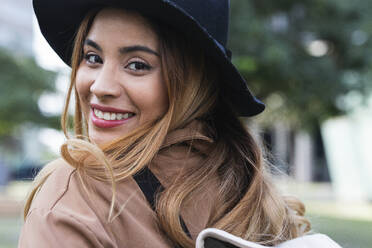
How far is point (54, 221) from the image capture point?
4.50ft

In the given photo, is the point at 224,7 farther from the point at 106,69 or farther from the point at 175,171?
the point at 175,171

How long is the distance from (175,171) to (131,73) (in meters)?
0.34

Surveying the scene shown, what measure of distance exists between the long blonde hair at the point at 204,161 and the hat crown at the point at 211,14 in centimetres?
8

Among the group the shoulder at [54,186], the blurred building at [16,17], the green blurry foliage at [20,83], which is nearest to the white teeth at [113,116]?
the shoulder at [54,186]

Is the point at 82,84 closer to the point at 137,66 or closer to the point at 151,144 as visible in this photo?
the point at 137,66

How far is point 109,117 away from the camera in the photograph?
1745mm

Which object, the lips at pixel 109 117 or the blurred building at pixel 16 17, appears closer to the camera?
the lips at pixel 109 117

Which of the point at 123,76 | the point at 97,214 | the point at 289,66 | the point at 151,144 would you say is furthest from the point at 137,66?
the point at 289,66

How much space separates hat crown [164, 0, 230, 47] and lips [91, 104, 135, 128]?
14.6 inches

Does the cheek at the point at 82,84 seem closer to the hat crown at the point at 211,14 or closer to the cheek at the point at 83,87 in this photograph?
the cheek at the point at 83,87

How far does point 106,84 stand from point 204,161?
0.42 metres

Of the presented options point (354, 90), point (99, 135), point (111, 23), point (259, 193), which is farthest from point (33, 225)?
point (354, 90)

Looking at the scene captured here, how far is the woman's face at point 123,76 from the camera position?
5.59 ft

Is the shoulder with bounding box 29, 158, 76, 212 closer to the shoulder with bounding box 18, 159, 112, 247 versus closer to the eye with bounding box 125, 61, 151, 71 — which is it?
the shoulder with bounding box 18, 159, 112, 247
